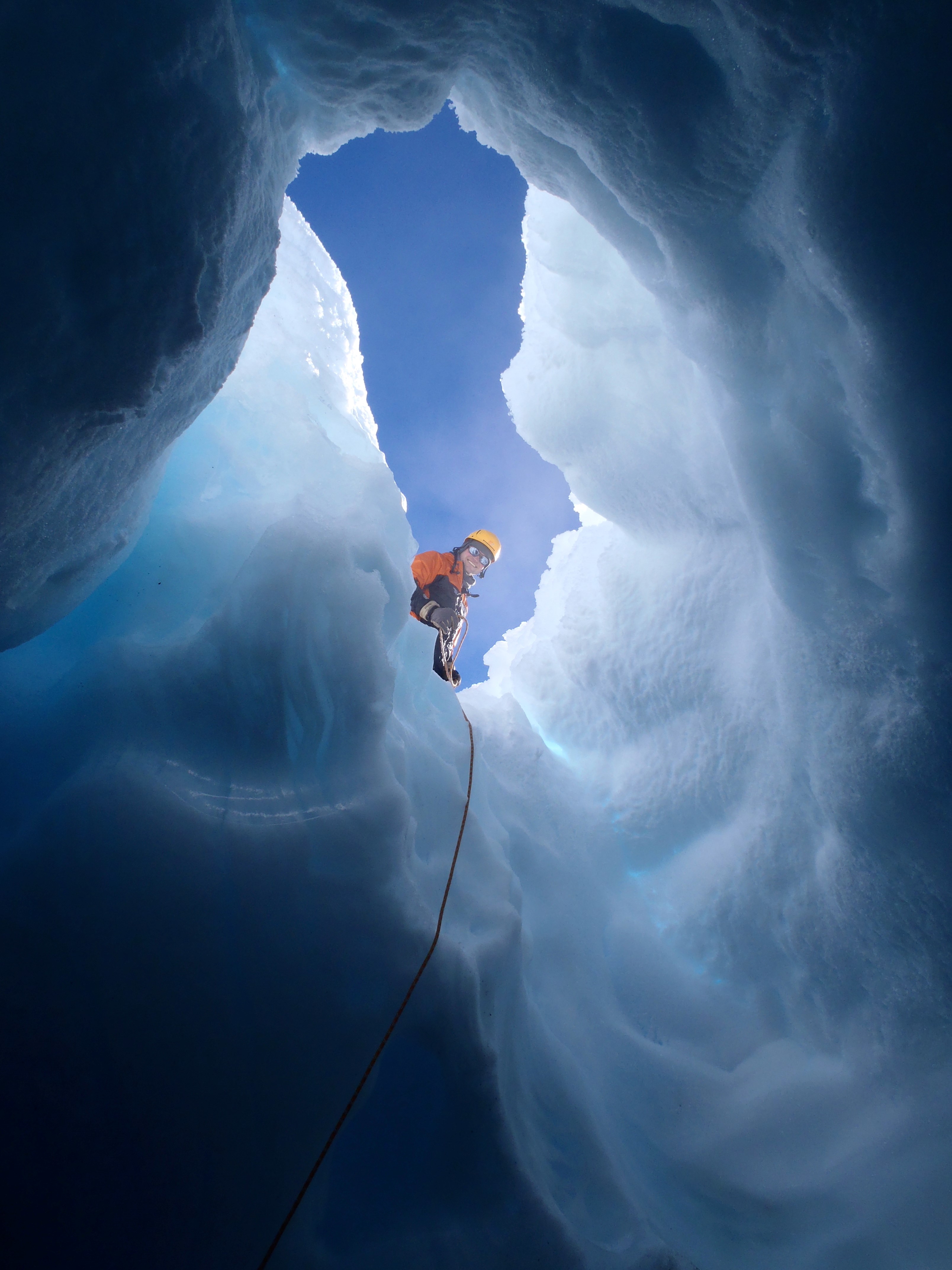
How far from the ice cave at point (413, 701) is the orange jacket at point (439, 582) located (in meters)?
1.33

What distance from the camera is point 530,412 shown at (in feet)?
14.0

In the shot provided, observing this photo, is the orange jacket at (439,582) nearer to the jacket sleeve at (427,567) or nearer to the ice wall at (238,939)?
the jacket sleeve at (427,567)

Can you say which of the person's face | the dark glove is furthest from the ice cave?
the person's face

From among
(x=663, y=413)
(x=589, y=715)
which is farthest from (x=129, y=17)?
(x=589, y=715)

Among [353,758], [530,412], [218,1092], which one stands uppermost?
[530,412]

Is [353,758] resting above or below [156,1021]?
above

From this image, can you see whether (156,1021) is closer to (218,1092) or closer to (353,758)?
(218,1092)

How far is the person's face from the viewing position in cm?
466

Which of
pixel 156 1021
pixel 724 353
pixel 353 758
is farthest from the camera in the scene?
pixel 724 353

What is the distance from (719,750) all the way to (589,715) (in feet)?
4.57

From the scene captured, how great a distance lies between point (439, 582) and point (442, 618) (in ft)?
1.26

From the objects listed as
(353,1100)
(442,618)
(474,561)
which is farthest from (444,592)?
(353,1100)

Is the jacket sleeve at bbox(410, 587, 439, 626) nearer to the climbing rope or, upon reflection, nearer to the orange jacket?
the orange jacket

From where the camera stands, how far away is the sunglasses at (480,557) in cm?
469
